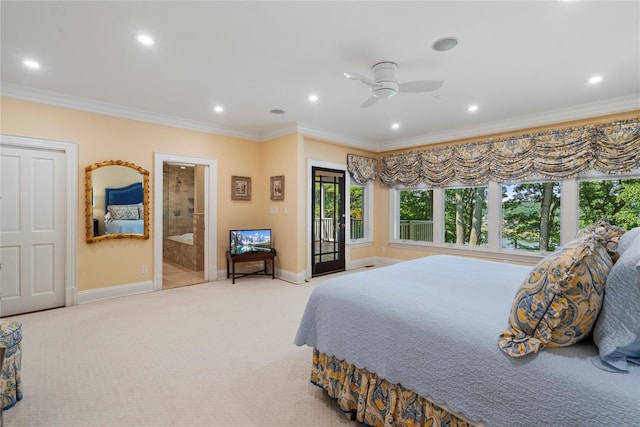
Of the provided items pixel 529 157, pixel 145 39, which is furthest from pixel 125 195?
pixel 529 157

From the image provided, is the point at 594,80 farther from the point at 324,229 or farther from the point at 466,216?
the point at 324,229

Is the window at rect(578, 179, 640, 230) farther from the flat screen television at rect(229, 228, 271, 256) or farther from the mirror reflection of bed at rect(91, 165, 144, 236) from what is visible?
the mirror reflection of bed at rect(91, 165, 144, 236)

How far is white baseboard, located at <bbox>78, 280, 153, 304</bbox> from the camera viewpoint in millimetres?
3725

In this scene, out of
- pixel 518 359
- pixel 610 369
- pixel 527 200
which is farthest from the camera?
pixel 527 200

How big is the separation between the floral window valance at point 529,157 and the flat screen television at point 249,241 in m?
2.83

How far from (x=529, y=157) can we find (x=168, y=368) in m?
5.04

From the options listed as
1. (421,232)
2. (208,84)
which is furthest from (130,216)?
(421,232)

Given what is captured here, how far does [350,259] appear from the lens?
5.88 m

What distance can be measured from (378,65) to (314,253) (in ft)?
10.9

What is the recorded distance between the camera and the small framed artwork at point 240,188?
510 centimetres

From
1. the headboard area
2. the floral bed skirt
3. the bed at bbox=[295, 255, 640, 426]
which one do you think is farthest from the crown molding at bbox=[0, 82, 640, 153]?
the floral bed skirt

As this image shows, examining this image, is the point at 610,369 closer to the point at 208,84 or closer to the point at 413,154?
the point at 208,84

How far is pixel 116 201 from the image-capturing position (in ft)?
13.0

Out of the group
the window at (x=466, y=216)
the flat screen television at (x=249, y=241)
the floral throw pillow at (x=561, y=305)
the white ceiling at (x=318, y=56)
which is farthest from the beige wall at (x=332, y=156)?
the floral throw pillow at (x=561, y=305)
